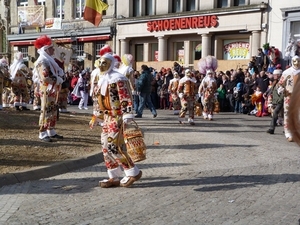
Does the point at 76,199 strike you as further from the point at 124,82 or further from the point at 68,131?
the point at 68,131

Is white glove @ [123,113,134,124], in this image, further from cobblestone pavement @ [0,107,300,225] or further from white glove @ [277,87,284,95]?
white glove @ [277,87,284,95]

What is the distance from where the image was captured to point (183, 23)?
2920 cm

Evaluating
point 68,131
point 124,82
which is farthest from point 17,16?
point 124,82

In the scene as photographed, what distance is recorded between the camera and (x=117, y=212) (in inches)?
202

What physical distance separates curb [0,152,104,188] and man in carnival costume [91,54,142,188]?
1.18m

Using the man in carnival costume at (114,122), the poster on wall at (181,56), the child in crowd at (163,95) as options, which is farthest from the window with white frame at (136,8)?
the man in carnival costume at (114,122)

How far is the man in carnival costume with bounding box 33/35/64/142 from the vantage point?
908 centimetres

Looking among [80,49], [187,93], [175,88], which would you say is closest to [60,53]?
[187,93]

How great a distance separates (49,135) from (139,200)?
14.7 feet

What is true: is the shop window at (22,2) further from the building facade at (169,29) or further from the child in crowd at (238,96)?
the child in crowd at (238,96)

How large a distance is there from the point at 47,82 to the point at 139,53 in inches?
958

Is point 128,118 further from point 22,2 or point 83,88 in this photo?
point 22,2

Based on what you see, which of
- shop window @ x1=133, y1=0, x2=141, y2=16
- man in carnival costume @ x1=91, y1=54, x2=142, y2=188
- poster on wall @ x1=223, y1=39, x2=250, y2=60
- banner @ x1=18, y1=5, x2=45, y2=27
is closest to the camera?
man in carnival costume @ x1=91, y1=54, x2=142, y2=188

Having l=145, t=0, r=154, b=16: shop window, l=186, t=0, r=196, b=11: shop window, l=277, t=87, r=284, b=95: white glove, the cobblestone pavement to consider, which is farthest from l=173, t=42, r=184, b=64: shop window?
the cobblestone pavement
